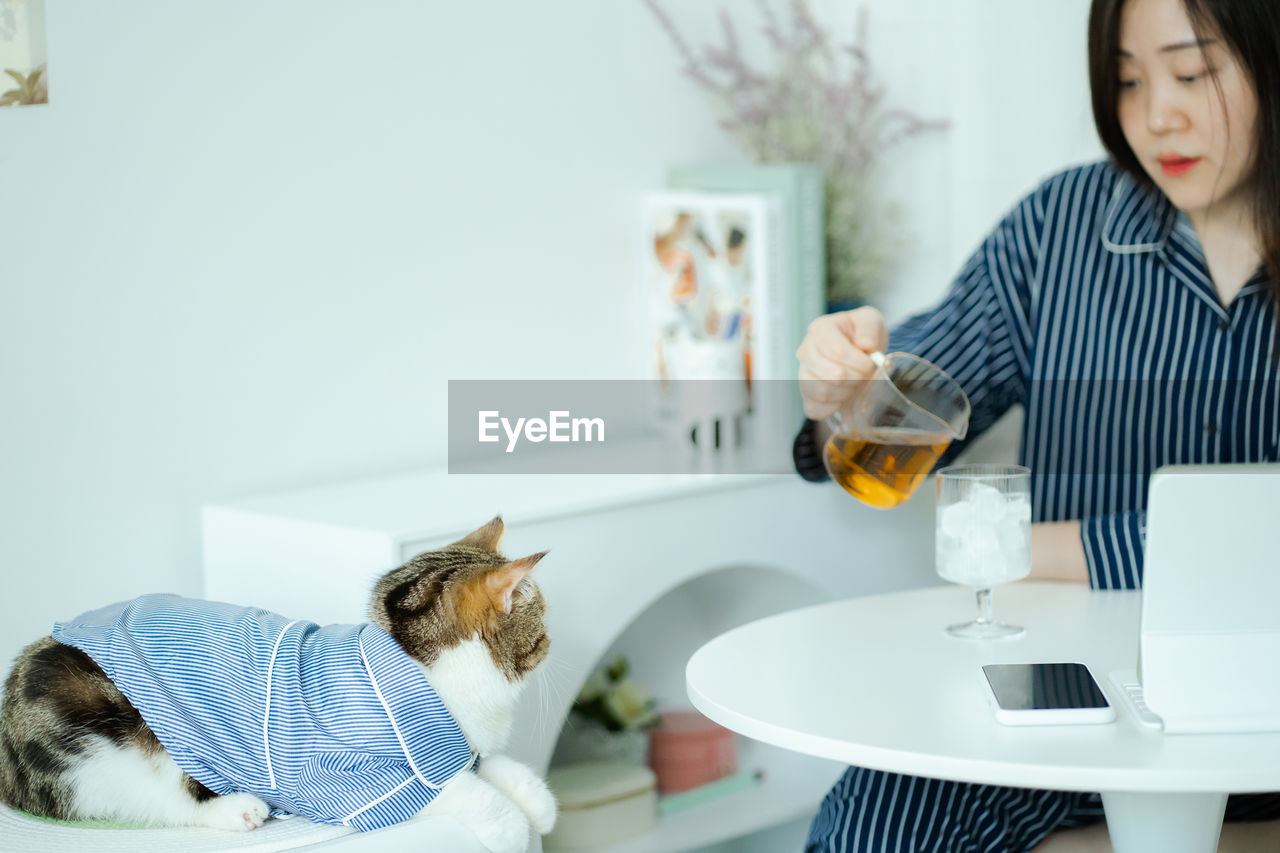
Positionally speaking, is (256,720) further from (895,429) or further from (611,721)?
(611,721)

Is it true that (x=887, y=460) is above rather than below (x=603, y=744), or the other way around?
above

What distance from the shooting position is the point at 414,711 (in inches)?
40.9

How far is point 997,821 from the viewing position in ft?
4.23

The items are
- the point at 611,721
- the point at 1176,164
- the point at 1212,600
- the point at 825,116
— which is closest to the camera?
the point at 1212,600

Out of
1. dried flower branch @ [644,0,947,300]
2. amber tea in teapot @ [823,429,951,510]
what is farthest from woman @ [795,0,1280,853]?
dried flower branch @ [644,0,947,300]

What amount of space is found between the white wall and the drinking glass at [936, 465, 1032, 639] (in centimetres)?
76

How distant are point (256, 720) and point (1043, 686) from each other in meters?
0.62

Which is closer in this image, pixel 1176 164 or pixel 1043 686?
pixel 1043 686

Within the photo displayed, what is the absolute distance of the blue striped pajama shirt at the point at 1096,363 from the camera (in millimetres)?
1327

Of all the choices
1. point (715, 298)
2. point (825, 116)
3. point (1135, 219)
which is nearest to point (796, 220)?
point (715, 298)

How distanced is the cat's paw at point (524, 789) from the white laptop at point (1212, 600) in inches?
19.5

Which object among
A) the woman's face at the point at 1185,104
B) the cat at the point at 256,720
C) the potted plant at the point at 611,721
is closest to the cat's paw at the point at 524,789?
the cat at the point at 256,720

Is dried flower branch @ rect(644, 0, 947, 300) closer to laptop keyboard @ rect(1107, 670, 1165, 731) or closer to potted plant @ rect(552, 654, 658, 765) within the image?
potted plant @ rect(552, 654, 658, 765)

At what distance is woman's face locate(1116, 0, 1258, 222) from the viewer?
1.32m
